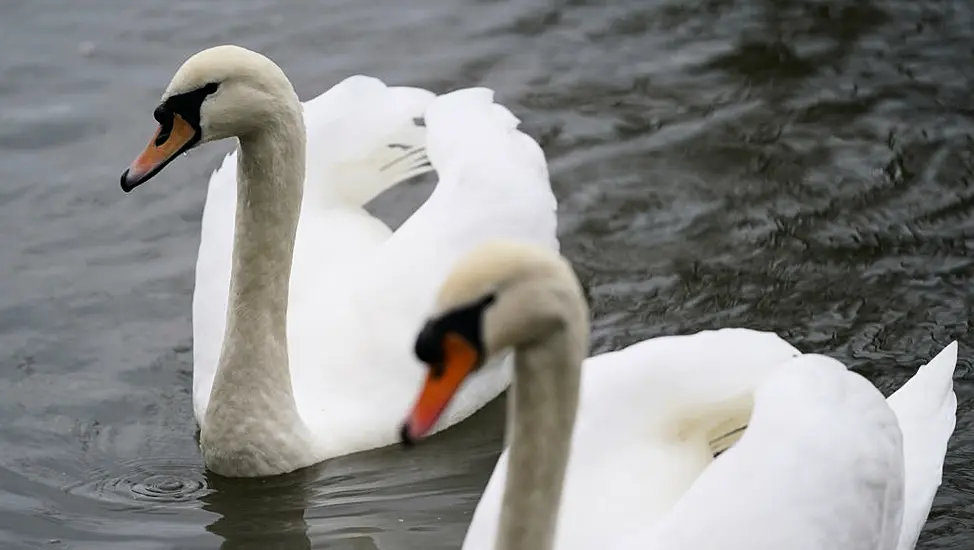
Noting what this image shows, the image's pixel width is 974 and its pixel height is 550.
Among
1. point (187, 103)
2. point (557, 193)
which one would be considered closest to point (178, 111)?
point (187, 103)

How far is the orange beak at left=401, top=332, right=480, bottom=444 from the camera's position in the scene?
10.8 feet

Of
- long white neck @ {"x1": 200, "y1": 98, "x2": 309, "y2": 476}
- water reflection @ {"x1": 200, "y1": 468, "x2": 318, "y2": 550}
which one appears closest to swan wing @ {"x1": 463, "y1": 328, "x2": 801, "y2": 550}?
water reflection @ {"x1": 200, "y1": 468, "x2": 318, "y2": 550}

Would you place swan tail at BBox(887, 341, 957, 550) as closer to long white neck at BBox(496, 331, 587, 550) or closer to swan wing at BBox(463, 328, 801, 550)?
swan wing at BBox(463, 328, 801, 550)

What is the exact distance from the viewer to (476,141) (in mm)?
7102

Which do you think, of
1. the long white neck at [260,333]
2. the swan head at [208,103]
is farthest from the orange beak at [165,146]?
the long white neck at [260,333]

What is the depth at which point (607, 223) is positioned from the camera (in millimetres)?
8188

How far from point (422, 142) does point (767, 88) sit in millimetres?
2712

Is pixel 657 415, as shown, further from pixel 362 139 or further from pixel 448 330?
pixel 362 139

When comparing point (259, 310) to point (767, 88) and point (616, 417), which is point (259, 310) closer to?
point (616, 417)

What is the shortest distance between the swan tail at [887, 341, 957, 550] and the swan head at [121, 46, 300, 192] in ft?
7.78

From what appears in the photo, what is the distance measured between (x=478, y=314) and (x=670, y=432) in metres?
1.98

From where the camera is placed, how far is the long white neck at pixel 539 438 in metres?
3.55

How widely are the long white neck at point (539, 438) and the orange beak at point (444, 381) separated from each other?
9.5 inches

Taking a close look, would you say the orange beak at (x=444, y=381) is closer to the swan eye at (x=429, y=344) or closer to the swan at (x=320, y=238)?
the swan eye at (x=429, y=344)
